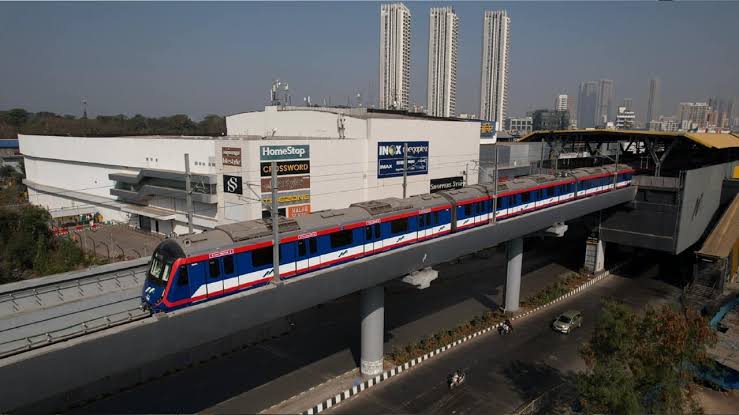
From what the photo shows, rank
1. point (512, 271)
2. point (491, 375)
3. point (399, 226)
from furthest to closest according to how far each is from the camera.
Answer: point (512, 271) < point (491, 375) < point (399, 226)

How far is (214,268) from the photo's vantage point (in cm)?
1566

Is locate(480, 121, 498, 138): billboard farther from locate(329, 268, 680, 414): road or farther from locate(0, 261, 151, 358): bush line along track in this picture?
locate(0, 261, 151, 358): bush line along track

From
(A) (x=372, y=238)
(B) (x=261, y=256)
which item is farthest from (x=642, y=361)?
(B) (x=261, y=256)

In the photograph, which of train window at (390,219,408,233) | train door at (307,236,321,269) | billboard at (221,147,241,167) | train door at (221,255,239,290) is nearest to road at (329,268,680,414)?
train door at (307,236,321,269)

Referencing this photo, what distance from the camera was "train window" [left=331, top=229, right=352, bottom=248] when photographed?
1941cm

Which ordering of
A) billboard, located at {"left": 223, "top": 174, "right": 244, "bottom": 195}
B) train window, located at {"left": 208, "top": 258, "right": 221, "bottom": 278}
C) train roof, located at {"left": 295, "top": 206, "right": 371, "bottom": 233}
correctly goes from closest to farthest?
train window, located at {"left": 208, "top": 258, "right": 221, "bottom": 278}, train roof, located at {"left": 295, "top": 206, "right": 371, "bottom": 233}, billboard, located at {"left": 223, "top": 174, "right": 244, "bottom": 195}

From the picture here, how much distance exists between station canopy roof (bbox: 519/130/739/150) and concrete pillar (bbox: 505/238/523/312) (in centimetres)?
2120

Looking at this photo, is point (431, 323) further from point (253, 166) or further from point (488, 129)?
point (488, 129)

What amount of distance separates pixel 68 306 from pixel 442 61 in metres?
165

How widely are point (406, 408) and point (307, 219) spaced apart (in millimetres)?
9267

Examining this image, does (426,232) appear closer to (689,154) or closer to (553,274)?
(553,274)

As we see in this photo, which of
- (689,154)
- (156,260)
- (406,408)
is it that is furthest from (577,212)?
(689,154)

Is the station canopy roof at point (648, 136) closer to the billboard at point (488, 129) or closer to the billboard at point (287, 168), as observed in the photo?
the billboard at point (488, 129)

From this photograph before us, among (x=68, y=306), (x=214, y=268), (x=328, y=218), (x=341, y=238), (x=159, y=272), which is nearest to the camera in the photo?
(x=68, y=306)
